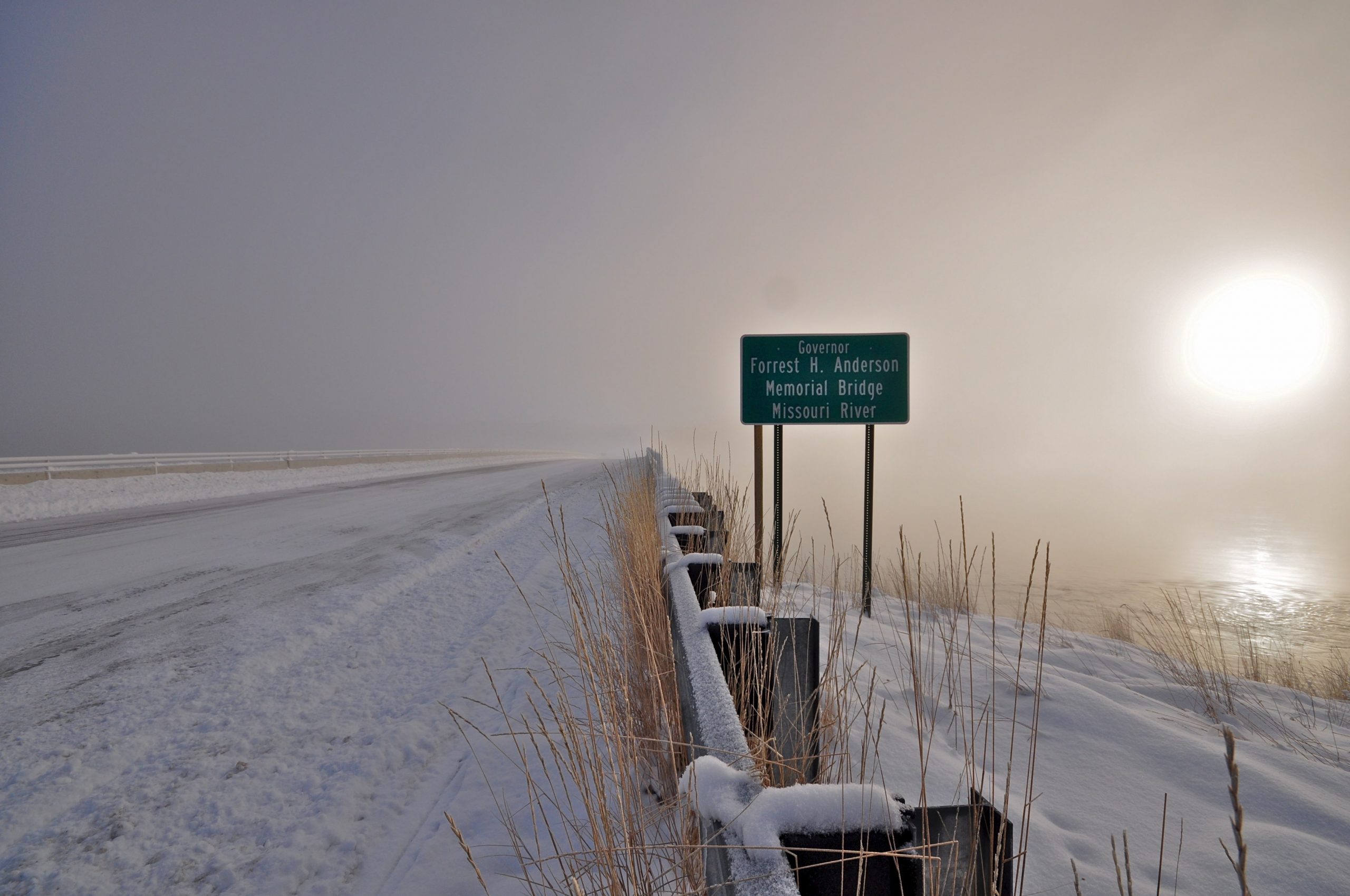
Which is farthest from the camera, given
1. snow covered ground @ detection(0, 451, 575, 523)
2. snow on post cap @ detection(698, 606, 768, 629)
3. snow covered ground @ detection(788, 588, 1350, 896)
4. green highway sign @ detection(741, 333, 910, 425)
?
snow covered ground @ detection(0, 451, 575, 523)

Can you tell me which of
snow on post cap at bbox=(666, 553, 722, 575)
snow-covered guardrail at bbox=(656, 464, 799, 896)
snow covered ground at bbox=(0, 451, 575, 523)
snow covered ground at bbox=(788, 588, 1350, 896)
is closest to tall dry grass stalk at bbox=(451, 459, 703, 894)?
snow-covered guardrail at bbox=(656, 464, 799, 896)

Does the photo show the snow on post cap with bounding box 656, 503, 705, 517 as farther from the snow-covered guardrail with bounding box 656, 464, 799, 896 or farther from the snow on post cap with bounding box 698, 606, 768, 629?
the snow on post cap with bounding box 698, 606, 768, 629

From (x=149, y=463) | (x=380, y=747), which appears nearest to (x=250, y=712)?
(x=380, y=747)

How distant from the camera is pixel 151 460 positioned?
60.1ft

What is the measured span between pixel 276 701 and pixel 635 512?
251 cm

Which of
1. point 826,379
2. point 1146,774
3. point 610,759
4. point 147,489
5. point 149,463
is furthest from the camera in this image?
point 149,463

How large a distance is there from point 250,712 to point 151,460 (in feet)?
66.9

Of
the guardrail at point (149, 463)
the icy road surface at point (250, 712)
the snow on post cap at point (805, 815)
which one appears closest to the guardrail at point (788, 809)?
the snow on post cap at point (805, 815)

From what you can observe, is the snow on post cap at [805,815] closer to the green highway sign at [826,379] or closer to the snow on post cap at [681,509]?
the snow on post cap at [681,509]

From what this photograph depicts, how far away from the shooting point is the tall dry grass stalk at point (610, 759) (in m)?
1.52

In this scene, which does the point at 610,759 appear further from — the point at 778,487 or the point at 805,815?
the point at 778,487

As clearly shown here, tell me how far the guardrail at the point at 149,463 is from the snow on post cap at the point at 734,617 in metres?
19.9

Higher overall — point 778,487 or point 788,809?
point 778,487

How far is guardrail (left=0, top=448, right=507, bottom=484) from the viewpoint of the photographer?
1495cm
